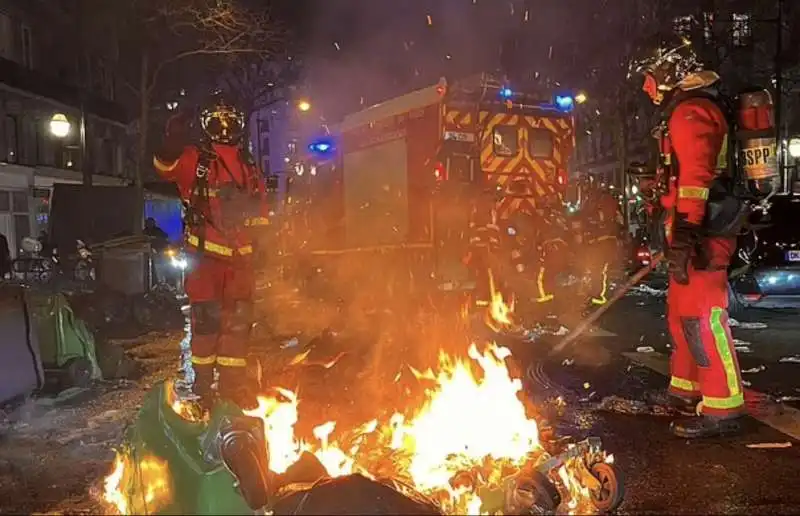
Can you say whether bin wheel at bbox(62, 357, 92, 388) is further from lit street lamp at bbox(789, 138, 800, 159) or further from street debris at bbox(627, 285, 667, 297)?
lit street lamp at bbox(789, 138, 800, 159)

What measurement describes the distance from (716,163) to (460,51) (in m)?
7.92

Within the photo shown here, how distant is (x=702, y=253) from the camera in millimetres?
4695

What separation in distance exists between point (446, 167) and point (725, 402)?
5435 mm

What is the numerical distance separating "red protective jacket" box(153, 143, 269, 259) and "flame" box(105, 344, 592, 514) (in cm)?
153

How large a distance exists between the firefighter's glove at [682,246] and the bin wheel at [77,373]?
4691 millimetres

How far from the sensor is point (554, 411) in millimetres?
5242

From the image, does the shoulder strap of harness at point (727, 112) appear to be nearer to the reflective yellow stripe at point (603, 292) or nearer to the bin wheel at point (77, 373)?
the bin wheel at point (77, 373)

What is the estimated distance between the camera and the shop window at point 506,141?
9992mm

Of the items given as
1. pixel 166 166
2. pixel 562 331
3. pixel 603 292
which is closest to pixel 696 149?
pixel 166 166

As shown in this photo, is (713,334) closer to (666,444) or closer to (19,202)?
(666,444)

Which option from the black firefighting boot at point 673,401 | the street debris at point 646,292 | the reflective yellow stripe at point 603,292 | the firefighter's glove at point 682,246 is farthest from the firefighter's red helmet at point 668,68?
the street debris at point 646,292

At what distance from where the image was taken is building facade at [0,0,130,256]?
85.5 feet

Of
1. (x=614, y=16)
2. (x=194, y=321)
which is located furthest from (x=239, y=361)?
(x=614, y=16)

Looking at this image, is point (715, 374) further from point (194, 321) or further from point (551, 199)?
point (551, 199)
